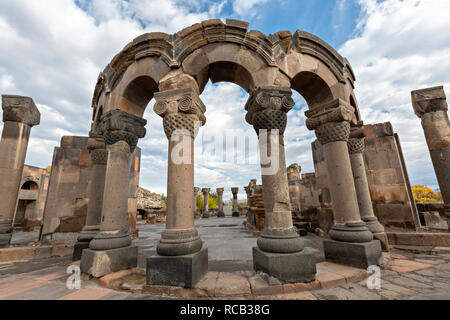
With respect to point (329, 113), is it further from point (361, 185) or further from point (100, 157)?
point (100, 157)

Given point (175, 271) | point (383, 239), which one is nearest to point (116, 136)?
point (175, 271)

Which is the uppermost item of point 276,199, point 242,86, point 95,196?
point 242,86

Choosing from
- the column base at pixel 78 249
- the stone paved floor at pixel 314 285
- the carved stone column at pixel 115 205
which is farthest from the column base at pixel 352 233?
the column base at pixel 78 249

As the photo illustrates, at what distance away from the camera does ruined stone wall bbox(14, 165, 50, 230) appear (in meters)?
15.2

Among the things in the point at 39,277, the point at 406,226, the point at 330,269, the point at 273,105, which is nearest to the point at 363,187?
the point at 330,269

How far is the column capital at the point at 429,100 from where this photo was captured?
230 inches

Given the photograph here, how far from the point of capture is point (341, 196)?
378cm

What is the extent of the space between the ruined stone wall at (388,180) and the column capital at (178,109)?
5862 millimetres

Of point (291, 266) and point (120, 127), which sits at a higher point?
point (120, 127)

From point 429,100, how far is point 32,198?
24.8 m

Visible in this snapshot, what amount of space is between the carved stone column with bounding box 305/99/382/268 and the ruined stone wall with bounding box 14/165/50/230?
1998 centimetres

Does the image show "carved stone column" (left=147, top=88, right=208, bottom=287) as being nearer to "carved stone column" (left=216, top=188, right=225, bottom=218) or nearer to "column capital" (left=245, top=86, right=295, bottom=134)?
"column capital" (left=245, top=86, right=295, bottom=134)

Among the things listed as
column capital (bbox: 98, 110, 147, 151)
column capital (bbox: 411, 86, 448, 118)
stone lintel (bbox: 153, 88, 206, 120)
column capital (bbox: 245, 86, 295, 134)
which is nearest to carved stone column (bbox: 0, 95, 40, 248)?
column capital (bbox: 98, 110, 147, 151)
